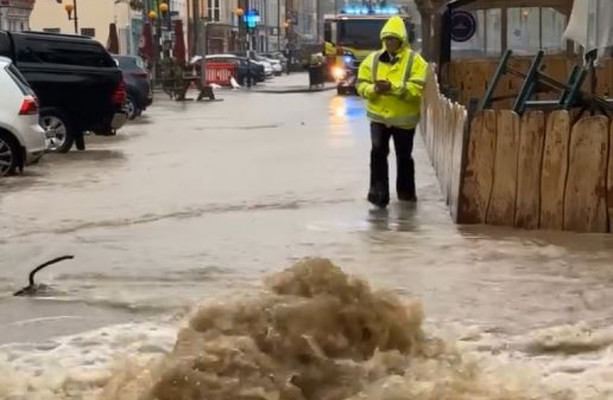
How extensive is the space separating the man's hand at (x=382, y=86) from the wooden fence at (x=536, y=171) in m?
1.01

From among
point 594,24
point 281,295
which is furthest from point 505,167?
point 281,295

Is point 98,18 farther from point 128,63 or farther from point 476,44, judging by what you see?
point 476,44

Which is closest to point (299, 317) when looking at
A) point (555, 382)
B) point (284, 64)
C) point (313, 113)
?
point (555, 382)

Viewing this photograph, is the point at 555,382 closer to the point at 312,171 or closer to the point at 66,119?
the point at 312,171

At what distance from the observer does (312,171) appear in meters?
16.1

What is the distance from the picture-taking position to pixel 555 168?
1031 centimetres

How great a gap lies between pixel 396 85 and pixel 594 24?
9.14 ft

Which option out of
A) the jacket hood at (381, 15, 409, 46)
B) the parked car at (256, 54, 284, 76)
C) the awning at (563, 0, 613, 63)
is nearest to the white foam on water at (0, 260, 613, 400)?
the jacket hood at (381, 15, 409, 46)

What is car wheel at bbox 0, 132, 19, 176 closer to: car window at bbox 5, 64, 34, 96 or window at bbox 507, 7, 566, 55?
car window at bbox 5, 64, 34, 96

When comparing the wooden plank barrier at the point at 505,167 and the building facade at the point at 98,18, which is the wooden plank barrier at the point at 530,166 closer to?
the wooden plank barrier at the point at 505,167

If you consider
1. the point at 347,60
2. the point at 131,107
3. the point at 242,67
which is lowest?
the point at 242,67

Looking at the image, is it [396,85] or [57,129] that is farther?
[57,129]

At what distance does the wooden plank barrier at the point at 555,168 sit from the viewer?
1024 cm

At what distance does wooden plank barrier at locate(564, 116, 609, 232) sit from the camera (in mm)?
10156
